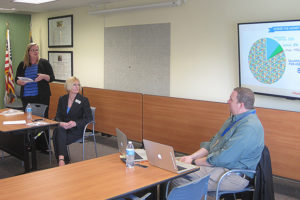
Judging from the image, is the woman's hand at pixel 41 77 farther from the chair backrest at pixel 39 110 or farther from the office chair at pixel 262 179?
the office chair at pixel 262 179

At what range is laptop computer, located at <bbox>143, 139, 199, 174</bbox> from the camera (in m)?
2.52

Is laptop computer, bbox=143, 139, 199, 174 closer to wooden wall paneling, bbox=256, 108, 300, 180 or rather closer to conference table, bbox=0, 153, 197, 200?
conference table, bbox=0, 153, 197, 200

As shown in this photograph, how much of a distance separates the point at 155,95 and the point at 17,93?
4.69 metres

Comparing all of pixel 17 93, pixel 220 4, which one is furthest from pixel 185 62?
pixel 17 93

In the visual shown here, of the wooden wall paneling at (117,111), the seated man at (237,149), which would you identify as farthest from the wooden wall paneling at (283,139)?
the wooden wall paneling at (117,111)

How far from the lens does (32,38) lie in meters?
9.14

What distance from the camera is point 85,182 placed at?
236 cm

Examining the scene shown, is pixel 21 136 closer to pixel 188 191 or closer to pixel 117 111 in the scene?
pixel 117 111

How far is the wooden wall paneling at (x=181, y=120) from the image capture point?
4.75 metres

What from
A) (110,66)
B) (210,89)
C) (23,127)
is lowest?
(23,127)

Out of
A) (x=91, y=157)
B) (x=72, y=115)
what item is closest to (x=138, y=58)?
(x=72, y=115)

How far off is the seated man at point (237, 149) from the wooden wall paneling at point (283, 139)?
45.8 inches

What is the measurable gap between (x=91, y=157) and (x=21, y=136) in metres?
1.43

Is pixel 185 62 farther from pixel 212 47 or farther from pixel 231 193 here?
pixel 231 193
